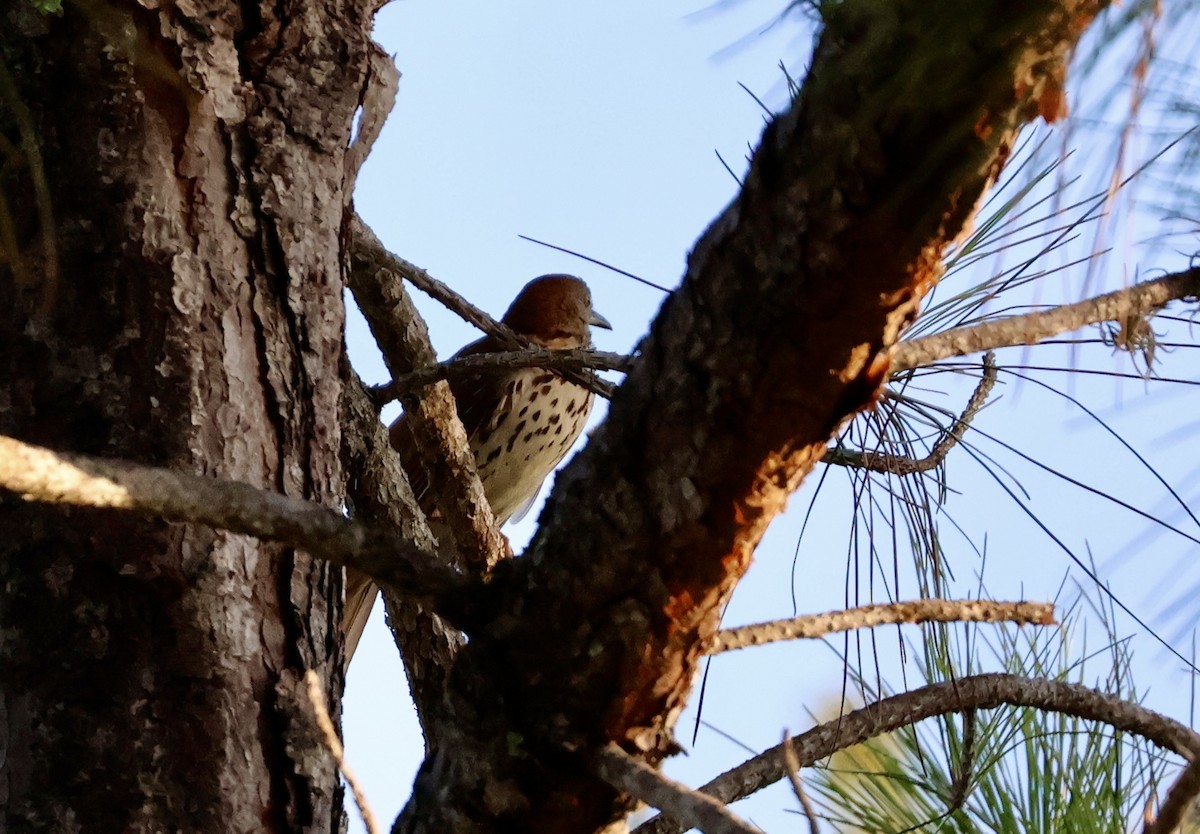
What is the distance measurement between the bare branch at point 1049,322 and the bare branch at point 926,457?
2.05ft

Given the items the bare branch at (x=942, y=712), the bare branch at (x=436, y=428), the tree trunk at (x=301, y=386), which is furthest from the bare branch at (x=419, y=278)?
the bare branch at (x=942, y=712)

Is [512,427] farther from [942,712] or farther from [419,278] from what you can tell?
[942,712]

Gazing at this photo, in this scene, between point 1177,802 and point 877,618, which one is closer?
point 1177,802

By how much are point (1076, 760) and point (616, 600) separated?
4.30 ft

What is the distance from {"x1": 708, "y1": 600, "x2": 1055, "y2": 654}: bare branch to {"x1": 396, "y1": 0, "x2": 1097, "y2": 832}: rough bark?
0.33 feet

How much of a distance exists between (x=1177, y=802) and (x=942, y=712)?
0.69 m

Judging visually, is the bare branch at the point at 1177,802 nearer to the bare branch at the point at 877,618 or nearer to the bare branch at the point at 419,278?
the bare branch at the point at 877,618

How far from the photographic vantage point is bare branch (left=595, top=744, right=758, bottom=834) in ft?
2.93

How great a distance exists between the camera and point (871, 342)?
923mm

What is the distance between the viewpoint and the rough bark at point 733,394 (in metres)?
0.81

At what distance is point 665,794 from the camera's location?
0.97 m

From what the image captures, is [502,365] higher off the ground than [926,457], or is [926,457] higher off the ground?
[502,365]

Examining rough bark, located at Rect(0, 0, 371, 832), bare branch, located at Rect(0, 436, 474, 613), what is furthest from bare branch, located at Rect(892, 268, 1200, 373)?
rough bark, located at Rect(0, 0, 371, 832)

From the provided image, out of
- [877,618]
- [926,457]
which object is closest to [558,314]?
[926,457]
